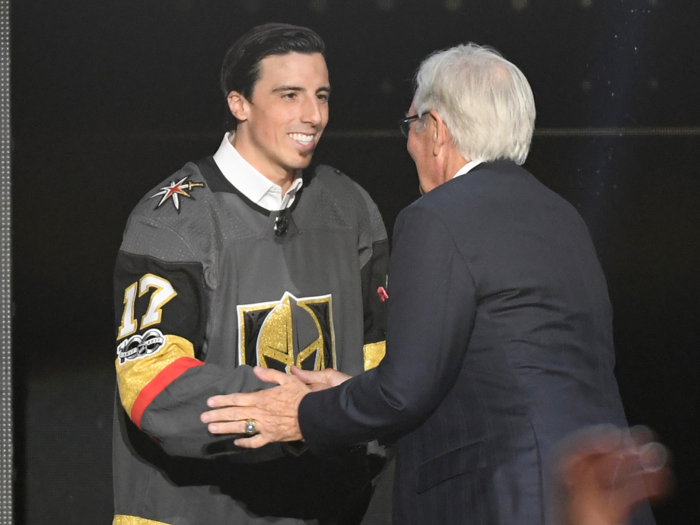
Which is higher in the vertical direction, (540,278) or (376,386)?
(540,278)

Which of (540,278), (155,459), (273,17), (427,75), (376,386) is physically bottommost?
(155,459)

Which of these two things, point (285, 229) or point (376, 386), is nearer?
point (376, 386)

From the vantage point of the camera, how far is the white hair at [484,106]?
1800mm

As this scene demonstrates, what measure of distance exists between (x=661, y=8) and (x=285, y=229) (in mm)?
1480

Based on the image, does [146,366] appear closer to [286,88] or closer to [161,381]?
[161,381]

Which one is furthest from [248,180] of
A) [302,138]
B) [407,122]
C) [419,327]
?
[419,327]

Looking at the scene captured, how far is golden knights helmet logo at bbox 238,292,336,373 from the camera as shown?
83.1 inches

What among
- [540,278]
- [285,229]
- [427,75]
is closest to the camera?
[540,278]

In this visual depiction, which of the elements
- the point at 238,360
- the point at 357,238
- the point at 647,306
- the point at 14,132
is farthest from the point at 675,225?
the point at 14,132

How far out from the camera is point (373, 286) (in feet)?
7.72

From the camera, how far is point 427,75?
1883mm

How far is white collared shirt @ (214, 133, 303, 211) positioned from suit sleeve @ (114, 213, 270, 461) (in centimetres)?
22

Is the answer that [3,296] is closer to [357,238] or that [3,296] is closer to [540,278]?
[357,238]

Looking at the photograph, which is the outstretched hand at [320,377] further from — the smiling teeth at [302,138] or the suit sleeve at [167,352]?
the smiling teeth at [302,138]
